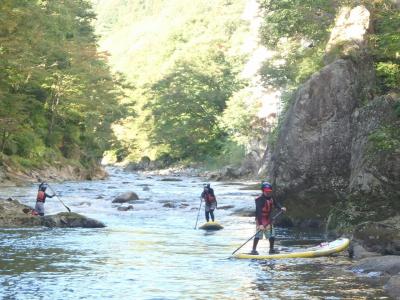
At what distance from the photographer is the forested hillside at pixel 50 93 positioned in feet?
118

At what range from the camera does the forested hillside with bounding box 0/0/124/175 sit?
118 ft

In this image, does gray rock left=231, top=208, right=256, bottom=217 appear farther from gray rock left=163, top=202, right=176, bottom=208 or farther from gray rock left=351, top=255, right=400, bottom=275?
gray rock left=351, top=255, right=400, bottom=275

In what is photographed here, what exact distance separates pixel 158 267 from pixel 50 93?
38065 mm

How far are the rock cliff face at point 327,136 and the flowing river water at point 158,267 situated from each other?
1.41m

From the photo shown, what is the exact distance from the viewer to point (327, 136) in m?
21.1

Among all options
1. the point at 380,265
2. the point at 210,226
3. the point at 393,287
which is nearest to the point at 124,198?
the point at 210,226

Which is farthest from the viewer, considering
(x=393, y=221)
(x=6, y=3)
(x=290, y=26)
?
(x=290, y=26)

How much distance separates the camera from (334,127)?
2122cm

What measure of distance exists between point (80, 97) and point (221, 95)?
2711 centimetres

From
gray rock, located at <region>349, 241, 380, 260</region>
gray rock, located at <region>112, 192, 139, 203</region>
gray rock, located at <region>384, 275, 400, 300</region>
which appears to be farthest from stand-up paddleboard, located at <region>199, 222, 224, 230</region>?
gray rock, located at <region>384, 275, 400, 300</region>

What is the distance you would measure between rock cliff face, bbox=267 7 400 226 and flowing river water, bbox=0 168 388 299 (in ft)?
4.63

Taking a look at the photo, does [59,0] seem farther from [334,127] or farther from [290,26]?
[334,127]

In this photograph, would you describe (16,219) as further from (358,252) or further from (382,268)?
(382,268)

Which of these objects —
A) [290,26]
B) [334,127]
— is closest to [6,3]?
[290,26]
